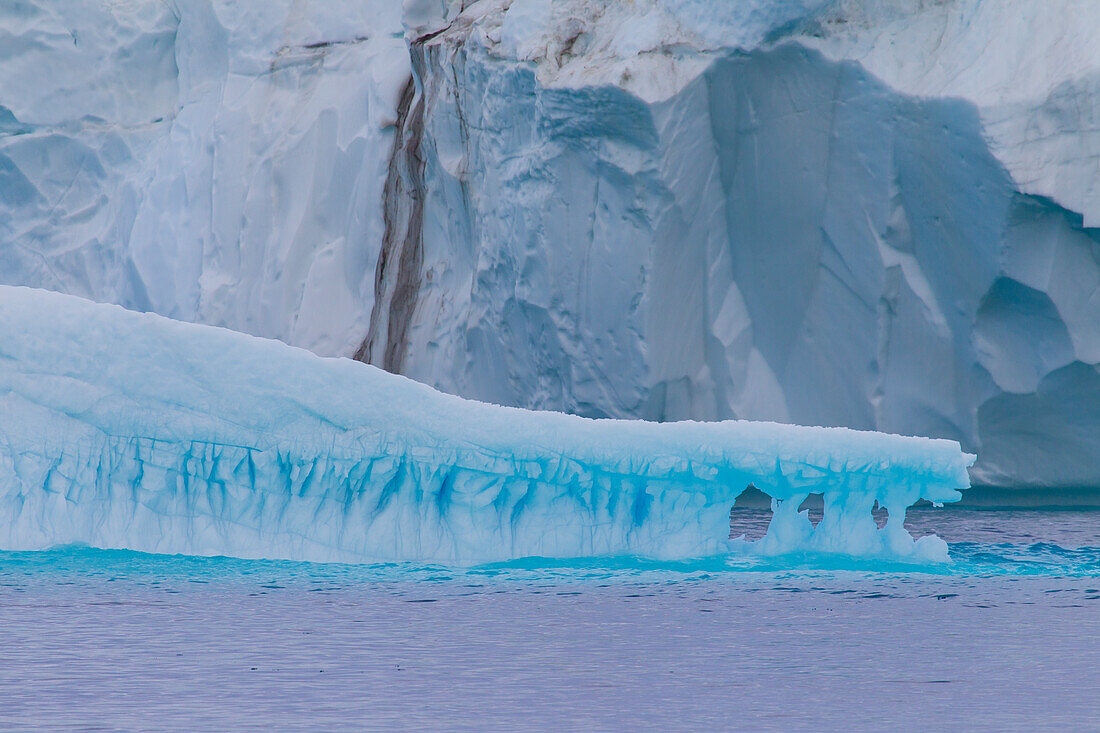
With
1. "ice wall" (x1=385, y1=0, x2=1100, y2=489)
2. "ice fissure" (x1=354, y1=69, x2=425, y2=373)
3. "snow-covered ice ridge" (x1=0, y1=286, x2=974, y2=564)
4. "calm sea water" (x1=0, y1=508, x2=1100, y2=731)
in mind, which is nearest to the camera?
"calm sea water" (x1=0, y1=508, x2=1100, y2=731)

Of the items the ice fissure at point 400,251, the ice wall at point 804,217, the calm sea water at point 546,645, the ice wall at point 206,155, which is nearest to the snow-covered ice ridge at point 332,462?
the calm sea water at point 546,645

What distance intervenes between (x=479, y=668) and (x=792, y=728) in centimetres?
89

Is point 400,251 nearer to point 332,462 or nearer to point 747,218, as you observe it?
point 747,218

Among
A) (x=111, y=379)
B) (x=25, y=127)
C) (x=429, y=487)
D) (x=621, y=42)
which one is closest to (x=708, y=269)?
(x=621, y=42)

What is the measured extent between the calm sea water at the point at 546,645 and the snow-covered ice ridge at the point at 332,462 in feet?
0.63

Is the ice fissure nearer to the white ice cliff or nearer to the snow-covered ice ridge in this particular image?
the white ice cliff

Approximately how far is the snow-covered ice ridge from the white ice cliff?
7.46ft

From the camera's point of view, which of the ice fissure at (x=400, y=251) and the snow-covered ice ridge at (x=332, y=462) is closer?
the snow-covered ice ridge at (x=332, y=462)

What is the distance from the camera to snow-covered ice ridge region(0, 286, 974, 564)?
5262mm

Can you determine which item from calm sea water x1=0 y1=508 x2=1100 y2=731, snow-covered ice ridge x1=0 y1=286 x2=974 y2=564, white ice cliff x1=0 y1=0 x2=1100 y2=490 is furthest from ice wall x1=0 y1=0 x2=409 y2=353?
calm sea water x1=0 y1=508 x2=1100 y2=731

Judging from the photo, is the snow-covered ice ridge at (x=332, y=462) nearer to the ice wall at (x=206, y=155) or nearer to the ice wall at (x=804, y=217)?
the ice wall at (x=804, y=217)

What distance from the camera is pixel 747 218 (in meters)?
8.09

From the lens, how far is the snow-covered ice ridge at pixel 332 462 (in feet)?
17.3

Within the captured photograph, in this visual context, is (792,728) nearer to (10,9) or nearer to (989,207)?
(989,207)
